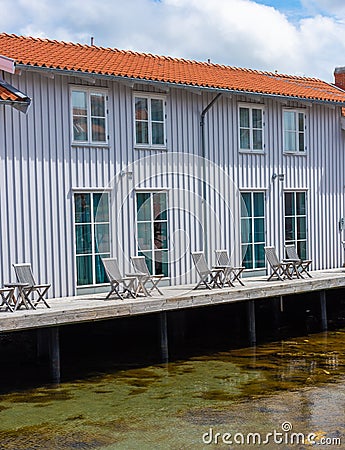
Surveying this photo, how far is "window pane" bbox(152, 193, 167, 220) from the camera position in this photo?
16.2 meters

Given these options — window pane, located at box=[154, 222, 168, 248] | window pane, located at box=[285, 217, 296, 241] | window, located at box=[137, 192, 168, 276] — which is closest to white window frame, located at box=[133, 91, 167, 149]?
window, located at box=[137, 192, 168, 276]

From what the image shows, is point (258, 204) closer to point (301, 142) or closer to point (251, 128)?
point (251, 128)

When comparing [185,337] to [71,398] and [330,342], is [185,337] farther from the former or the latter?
[71,398]

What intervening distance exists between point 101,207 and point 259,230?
437 centimetres

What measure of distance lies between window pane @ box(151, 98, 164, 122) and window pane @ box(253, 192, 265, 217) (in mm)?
3149

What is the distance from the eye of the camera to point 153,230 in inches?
635

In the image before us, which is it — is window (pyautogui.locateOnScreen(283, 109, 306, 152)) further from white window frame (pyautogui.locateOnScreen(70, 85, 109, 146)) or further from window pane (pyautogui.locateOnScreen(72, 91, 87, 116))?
window pane (pyautogui.locateOnScreen(72, 91, 87, 116))

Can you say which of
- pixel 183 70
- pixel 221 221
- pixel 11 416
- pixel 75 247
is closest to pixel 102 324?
pixel 75 247

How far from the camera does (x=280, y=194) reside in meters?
18.6

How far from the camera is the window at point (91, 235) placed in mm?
14977

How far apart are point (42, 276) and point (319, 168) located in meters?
8.32

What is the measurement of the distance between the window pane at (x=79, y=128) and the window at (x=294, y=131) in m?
5.68

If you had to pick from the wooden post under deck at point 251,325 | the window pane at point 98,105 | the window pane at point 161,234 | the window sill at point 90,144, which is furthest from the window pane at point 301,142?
the window pane at point 98,105

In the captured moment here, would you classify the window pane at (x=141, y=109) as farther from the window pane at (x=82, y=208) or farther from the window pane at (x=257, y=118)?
the window pane at (x=257, y=118)
